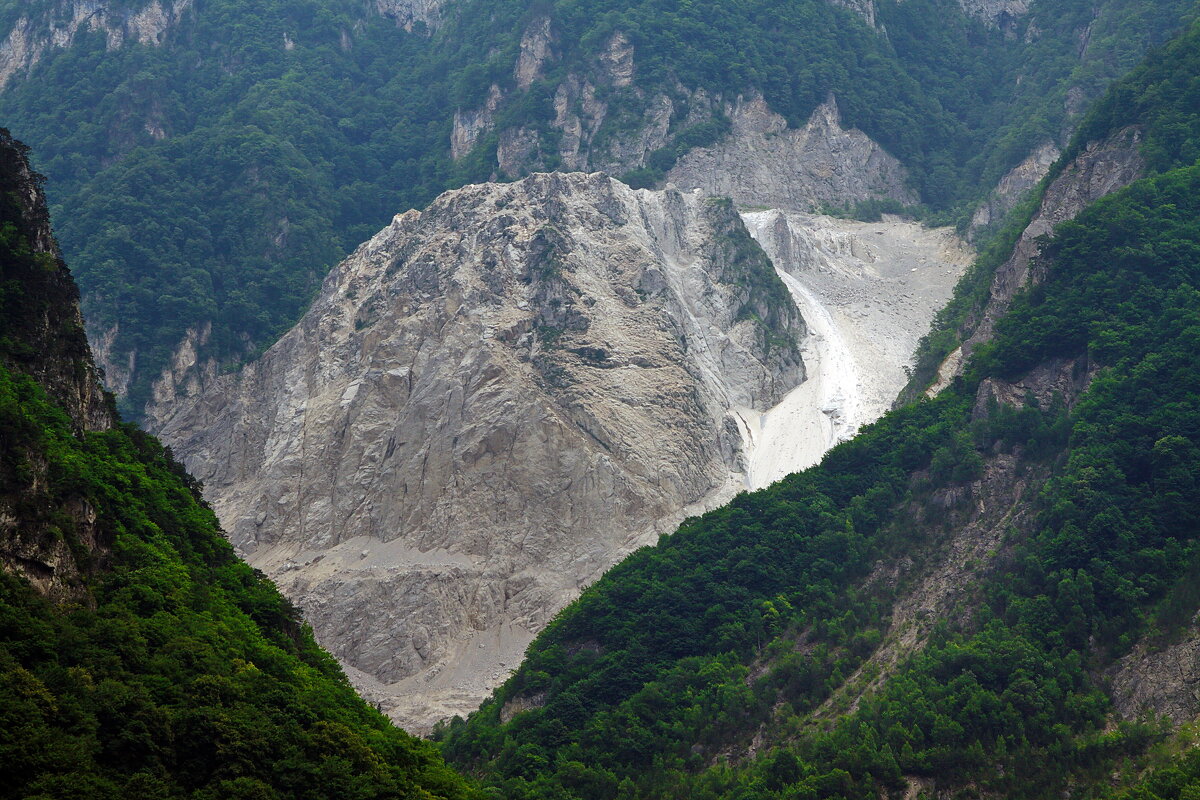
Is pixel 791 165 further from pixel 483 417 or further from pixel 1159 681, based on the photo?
pixel 1159 681

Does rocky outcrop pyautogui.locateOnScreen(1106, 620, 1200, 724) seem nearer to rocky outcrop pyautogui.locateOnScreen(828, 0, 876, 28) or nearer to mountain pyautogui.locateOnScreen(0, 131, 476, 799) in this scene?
mountain pyautogui.locateOnScreen(0, 131, 476, 799)

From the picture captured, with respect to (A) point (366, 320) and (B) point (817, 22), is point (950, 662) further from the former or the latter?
(B) point (817, 22)

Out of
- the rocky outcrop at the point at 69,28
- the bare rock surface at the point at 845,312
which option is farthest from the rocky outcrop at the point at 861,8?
the rocky outcrop at the point at 69,28

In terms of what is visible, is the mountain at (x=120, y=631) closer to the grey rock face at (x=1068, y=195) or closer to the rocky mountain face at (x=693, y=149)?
the grey rock face at (x=1068, y=195)

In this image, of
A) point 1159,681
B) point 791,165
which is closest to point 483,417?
point 1159,681

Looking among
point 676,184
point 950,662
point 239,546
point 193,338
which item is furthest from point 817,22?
point 950,662

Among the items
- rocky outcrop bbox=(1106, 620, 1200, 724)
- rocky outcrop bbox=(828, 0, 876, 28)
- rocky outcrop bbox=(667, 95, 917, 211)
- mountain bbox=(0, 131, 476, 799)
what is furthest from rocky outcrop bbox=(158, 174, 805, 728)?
rocky outcrop bbox=(828, 0, 876, 28)
